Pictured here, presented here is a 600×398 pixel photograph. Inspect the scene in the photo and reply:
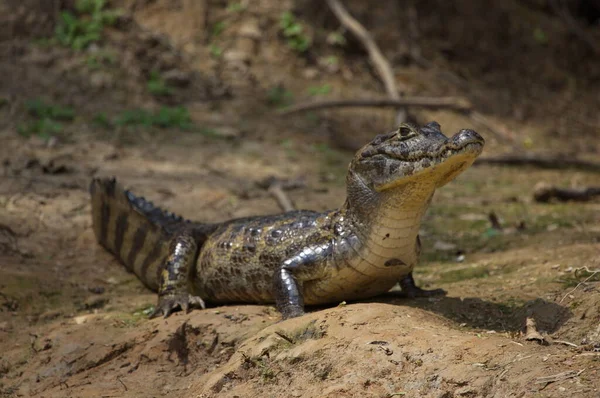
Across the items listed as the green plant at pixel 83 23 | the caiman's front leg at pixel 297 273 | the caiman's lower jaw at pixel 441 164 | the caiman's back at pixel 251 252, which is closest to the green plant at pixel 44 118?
the green plant at pixel 83 23

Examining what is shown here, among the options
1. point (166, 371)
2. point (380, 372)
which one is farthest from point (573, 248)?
point (166, 371)

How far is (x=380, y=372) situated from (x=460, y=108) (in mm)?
7787

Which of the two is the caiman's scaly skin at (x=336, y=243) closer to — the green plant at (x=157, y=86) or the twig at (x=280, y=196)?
the twig at (x=280, y=196)

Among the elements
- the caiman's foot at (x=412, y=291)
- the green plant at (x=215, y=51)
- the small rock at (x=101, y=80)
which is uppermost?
the green plant at (x=215, y=51)

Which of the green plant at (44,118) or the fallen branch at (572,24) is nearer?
the green plant at (44,118)

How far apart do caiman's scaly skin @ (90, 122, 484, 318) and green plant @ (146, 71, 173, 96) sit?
193 inches

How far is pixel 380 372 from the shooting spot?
3.96m

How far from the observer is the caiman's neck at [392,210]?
4824mm

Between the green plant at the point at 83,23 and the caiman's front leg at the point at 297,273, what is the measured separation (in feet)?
22.1

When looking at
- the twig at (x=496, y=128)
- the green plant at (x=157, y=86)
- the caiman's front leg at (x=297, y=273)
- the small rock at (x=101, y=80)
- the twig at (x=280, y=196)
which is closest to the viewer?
the caiman's front leg at (x=297, y=273)

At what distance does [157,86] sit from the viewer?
35.2 ft

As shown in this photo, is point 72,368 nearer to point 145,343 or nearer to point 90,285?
point 145,343

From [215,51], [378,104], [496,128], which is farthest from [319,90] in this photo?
[496,128]

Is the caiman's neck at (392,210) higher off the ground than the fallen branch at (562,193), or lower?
higher
